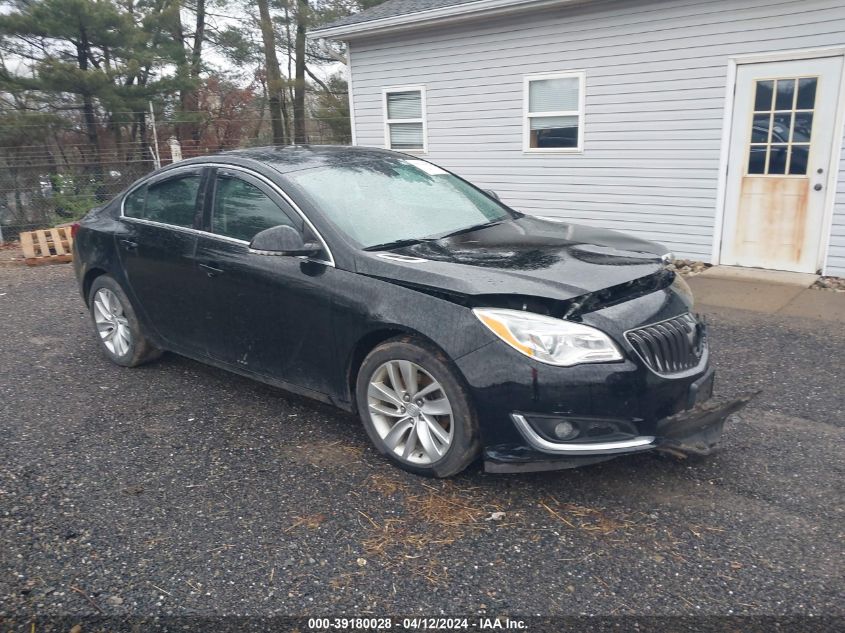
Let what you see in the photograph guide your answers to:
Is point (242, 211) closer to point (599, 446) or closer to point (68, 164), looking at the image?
point (599, 446)

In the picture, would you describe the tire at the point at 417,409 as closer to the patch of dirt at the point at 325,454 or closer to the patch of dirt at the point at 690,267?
the patch of dirt at the point at 325,454

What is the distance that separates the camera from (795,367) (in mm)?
5000

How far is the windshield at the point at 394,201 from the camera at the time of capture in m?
3.91

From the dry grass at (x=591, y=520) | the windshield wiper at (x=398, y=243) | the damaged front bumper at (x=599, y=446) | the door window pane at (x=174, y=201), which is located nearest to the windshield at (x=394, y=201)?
the windshield wiper at (x=398, y=243)

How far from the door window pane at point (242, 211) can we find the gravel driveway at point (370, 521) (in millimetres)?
1174

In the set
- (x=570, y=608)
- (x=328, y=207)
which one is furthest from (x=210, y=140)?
(x=570, y=608)

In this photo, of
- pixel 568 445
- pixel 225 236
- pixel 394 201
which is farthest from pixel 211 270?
pixel 568 445

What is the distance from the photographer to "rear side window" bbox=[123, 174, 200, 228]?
4.59 metres

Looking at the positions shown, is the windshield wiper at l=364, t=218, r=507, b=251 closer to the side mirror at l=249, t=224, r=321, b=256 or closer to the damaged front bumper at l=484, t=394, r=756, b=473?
the side mirror at l=249, t=224, r=321, b=256

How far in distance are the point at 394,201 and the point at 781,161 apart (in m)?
5.58

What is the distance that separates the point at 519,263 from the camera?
3430mm

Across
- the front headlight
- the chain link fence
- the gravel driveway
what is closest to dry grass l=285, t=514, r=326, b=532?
the gravel driveway

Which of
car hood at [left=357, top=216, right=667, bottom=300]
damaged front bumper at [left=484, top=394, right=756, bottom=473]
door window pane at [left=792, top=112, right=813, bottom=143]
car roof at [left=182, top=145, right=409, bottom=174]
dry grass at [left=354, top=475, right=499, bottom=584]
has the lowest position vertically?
dry grass at [left=354, top=475, right=499, bottom=584]

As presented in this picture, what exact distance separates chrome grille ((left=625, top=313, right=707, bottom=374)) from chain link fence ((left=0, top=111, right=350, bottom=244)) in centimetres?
1235
